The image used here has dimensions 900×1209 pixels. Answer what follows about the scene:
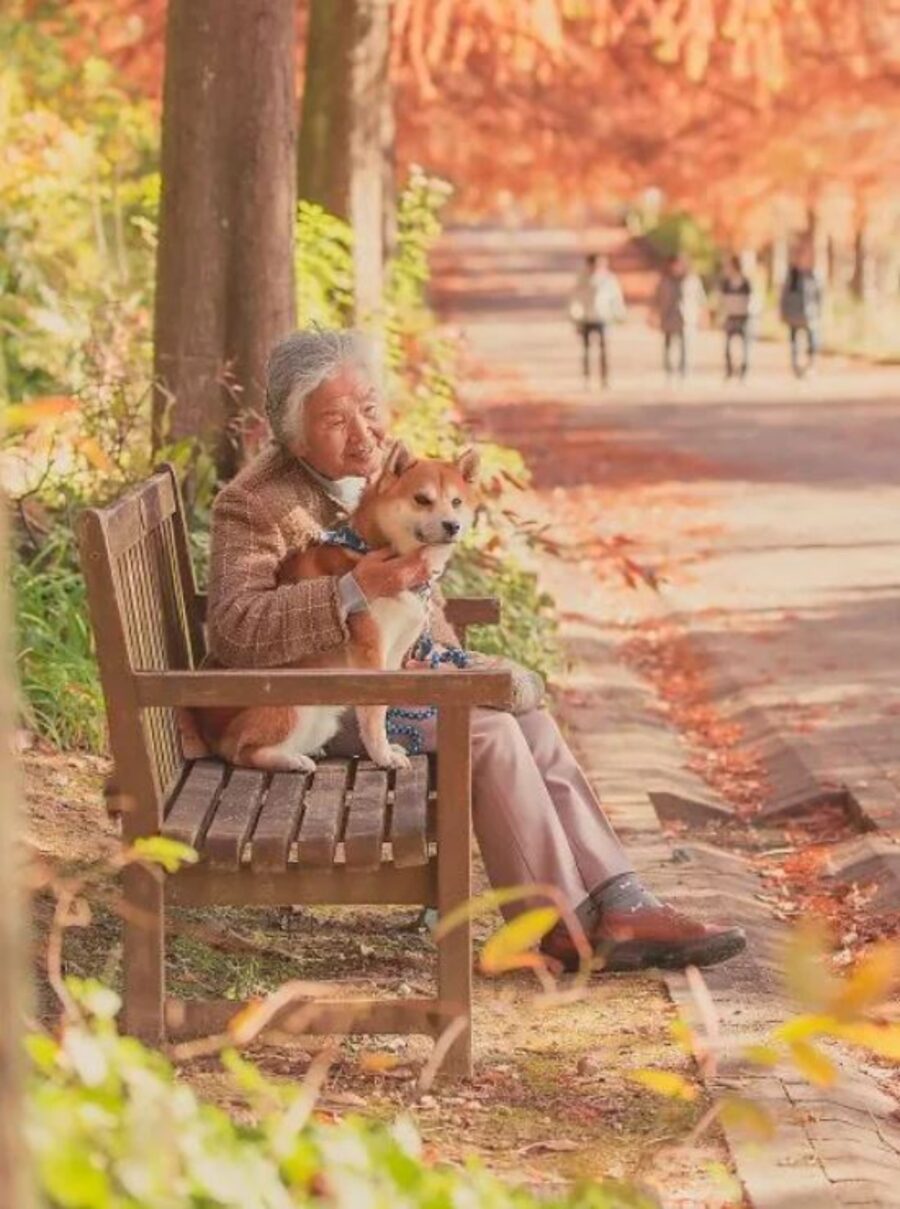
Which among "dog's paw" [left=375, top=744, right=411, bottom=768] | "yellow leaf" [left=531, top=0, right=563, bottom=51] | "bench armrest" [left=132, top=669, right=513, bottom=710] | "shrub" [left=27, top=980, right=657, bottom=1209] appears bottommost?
"dog's paw" [left=375, top=744, right=411, bottom=768]

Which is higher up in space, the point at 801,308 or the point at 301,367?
the point at 301,367

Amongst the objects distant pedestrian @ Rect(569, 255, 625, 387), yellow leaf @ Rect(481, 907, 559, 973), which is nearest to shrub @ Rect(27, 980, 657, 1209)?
yellow leaf @ Rect(481, 907, 559, 973)

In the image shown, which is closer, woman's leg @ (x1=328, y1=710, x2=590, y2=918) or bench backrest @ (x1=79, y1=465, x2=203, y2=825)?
bench backrest @ (x1=79, y1=465, x2=203, y2=825)

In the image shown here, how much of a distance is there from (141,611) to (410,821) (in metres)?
0.86

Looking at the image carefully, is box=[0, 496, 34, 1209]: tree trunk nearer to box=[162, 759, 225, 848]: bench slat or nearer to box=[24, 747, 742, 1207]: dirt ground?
box=[24, 747, 742, 1207]: dirt ground

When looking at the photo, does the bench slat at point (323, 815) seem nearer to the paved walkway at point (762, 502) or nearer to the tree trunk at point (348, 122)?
the paved walkway at point (762, 502)

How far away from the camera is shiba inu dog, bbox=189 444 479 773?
638 centimetres

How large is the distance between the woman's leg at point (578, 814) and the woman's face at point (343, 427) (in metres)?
0.74

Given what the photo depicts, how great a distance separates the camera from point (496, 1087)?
233 inches

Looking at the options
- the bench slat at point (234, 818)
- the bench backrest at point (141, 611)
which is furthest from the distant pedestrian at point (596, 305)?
the bench slat at point (234, 818)

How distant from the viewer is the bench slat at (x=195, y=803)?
5879mm

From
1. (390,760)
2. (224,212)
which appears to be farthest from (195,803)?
(224,212)

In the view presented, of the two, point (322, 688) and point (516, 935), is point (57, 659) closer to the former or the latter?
point (322, 688)

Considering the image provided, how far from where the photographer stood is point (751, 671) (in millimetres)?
13250
